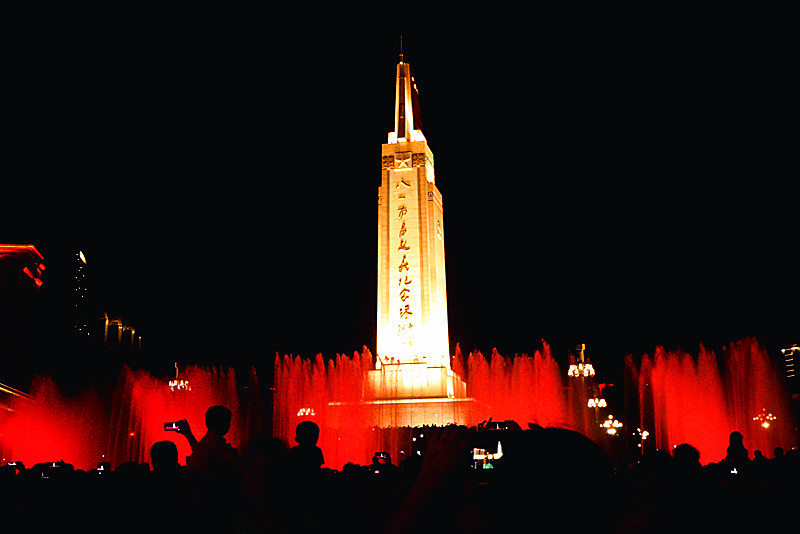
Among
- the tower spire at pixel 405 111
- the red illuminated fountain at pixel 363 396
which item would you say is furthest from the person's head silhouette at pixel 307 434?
the tower spire at pixel 405 111

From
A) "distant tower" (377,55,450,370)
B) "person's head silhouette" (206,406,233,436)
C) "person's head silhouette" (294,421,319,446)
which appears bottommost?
"person's head silhouette" (294,421,319,446)

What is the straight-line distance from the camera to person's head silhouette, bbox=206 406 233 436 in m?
5.40

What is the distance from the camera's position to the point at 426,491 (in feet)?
7.98

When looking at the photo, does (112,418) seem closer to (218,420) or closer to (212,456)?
(218,420)

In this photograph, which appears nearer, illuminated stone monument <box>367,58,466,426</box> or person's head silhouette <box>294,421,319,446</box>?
person's head silhouette <box>294,421,319,446</box>

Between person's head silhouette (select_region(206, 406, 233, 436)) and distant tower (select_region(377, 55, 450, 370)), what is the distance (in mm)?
32478

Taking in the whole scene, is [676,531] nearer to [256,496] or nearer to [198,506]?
[256,496]

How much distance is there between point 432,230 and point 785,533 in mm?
33985

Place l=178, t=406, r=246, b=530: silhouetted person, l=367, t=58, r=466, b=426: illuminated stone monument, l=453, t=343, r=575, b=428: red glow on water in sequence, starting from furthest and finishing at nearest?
l=453, t=343, r=575, b=428: red glow on water → l=367, t=58, r=466, b=426: illuminated stone monument → l=178, t=406, r=246, b=530: silhouetted person

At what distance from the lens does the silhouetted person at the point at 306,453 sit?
4637 mm

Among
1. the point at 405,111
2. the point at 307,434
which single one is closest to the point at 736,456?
the point at 307,434

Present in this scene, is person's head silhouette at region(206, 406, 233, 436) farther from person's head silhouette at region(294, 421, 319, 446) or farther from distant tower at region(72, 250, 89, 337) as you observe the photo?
distant tower at region(72, 250, 89, 337)

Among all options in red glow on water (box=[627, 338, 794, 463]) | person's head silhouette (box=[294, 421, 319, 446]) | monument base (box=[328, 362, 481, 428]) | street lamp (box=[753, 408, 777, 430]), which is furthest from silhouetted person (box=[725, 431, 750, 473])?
monument base (box=[328, 362, 481, 428])

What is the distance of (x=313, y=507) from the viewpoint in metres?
4.45
